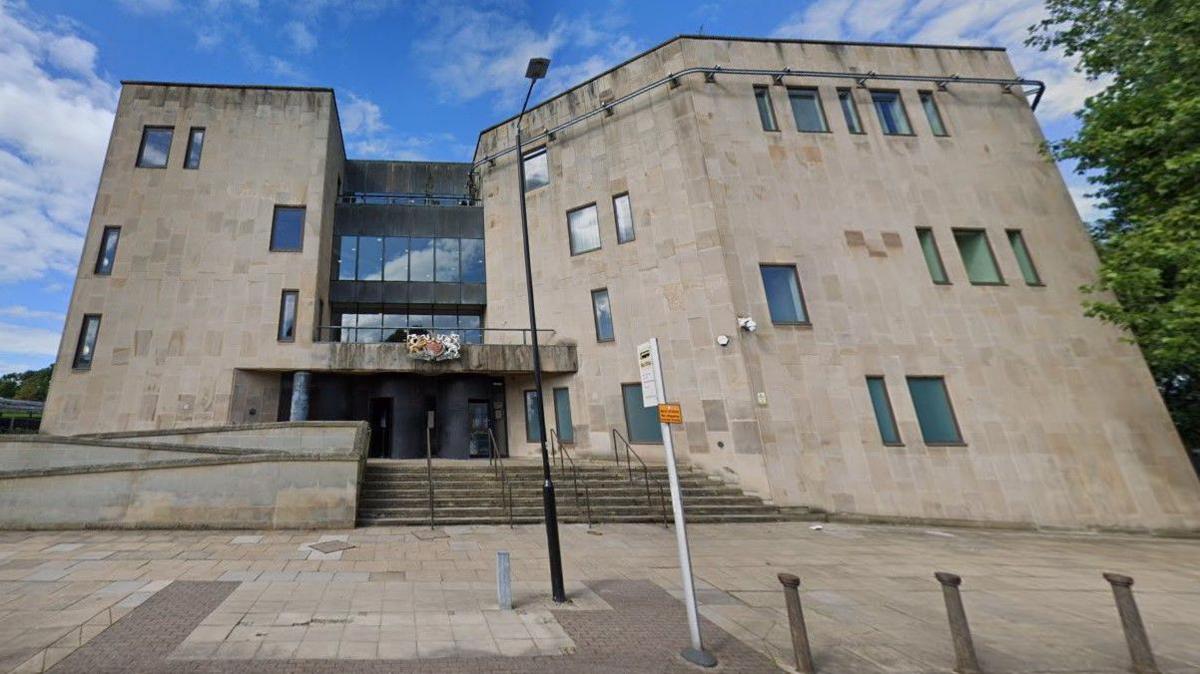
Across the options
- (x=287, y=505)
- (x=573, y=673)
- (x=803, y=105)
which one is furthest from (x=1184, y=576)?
(x=287, y=505)

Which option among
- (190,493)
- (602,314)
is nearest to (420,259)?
(602,314)

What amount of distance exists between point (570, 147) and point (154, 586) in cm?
1792

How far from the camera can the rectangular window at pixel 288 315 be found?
54.4 feet

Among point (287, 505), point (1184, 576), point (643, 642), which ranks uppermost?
point (287, 505)

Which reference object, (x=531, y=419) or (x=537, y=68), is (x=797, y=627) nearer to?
(x=537, y=68)

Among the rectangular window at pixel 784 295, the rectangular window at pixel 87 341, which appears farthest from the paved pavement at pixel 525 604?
the rectangular window at pixel 87 341

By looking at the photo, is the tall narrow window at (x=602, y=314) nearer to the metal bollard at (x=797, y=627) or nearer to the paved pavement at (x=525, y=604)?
the paved pavement at (x=525, y=604)

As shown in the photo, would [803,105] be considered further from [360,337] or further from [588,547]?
[360,337]

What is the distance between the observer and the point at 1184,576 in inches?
324

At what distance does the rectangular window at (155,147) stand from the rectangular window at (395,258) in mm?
8382

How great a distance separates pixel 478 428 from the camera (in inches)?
752

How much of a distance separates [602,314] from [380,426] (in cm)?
1091

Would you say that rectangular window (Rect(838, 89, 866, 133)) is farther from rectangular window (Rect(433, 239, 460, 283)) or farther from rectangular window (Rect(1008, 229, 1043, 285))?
rectangular window (Rect(433, 239, 460, 283))

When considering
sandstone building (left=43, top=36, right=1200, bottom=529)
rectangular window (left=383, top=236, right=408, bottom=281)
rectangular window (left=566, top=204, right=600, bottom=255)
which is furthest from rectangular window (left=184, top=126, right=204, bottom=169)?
rectangular window (left=566, top=204, right=600, bottom=255)
